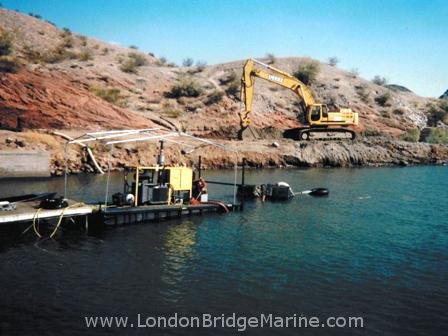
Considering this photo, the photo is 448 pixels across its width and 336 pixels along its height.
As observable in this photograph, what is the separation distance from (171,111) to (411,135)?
37.3 metres

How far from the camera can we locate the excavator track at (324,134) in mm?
54031

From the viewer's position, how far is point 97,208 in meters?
22.2

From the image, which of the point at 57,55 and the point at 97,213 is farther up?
the point at 57,55

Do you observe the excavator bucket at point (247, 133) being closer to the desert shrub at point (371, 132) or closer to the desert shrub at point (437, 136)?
the desert shrub at point (371, 132)

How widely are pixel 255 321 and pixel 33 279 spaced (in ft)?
25.3

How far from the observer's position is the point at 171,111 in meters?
59.9

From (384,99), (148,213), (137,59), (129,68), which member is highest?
(137,59)

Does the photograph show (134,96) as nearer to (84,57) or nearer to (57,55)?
(84,57)

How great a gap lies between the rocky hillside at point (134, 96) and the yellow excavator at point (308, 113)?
226 cm

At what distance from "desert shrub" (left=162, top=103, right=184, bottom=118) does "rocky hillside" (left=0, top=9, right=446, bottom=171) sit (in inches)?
6.0

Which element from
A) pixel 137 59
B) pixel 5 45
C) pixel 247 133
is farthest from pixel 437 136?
pixel 5 45

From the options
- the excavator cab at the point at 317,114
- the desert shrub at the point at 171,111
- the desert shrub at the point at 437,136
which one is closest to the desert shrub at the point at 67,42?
the desert shrub at the point at 171,111

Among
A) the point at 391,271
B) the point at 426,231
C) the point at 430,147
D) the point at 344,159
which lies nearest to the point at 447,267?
the point at 391,271

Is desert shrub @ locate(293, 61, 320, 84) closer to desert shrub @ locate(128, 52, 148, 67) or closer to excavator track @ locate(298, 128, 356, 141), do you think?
excavator track @ locate(298, 128, 356, 141)
